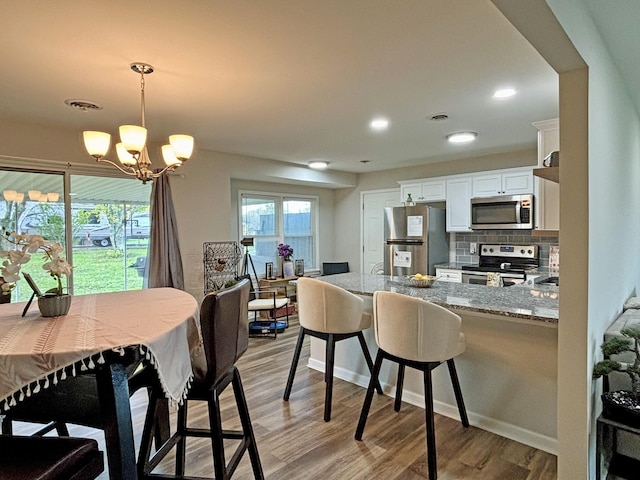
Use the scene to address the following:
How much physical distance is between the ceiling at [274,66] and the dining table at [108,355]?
1357mm

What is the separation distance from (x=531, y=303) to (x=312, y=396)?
5.73 ft

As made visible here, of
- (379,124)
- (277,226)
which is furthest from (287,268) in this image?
(379,124)

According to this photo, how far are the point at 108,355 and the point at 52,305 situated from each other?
2.01ft

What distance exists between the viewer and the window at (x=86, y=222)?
3.54m

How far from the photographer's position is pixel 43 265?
1598 millimetres

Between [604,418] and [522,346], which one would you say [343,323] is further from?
[604,418]

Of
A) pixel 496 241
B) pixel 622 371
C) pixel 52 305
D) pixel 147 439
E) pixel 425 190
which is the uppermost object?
pixel 425 190

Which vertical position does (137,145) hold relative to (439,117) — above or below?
below

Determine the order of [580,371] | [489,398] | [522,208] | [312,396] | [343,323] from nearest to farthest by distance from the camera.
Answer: [580,371] < [489,398] < [343,323] < [312,396] < [522,208]

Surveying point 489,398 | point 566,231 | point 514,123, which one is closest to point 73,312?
point 566,231

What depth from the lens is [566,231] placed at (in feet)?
5.64

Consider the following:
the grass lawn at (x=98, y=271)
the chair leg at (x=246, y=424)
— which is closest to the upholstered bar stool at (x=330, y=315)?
the chair leg at (x=246, y=424)

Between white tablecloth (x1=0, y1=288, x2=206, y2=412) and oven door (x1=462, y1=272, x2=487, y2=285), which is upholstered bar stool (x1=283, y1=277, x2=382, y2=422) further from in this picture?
oven door (x1=462, y1=272, x2=487, y2=285)

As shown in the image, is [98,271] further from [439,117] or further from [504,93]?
[504,93]
